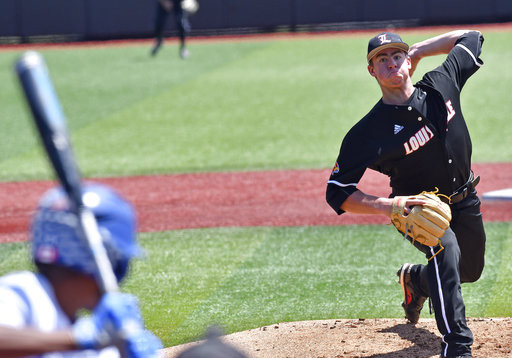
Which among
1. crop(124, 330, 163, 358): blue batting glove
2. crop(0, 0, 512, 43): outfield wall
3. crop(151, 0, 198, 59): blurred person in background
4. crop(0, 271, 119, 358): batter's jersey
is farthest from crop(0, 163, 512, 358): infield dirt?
crop(0, 0, 512, 43): outfield wall

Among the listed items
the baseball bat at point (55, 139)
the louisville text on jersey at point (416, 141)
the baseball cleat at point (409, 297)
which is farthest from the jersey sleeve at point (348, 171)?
the baseball bat at point (55, 139)

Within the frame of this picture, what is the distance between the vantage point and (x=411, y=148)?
16.1 ft

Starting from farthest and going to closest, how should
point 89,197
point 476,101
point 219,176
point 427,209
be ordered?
1. point 476,101
2. point 219,176
3. point 427,209
4. point 89,197

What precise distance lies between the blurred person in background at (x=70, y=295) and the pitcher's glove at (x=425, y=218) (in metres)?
2.66

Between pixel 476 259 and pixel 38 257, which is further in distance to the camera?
pixel 476 259

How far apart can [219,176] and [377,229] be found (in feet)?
9.64

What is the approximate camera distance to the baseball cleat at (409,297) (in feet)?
18.3

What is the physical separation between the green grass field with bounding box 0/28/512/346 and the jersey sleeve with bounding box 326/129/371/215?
141cm

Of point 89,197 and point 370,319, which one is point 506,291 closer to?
point 370,319

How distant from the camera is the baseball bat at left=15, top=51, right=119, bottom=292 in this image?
2.04m

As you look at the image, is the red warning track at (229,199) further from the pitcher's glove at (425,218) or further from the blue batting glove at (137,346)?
the blue batting glove at (137,346)

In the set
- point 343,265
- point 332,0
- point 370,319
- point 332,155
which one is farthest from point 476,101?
point 332,0

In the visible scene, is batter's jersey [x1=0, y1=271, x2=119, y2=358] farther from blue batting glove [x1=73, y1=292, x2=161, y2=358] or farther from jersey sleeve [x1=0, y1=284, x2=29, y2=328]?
blue batting glove [x1=73, y1=292, x2=161, y2=358]

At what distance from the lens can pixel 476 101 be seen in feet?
47.3
